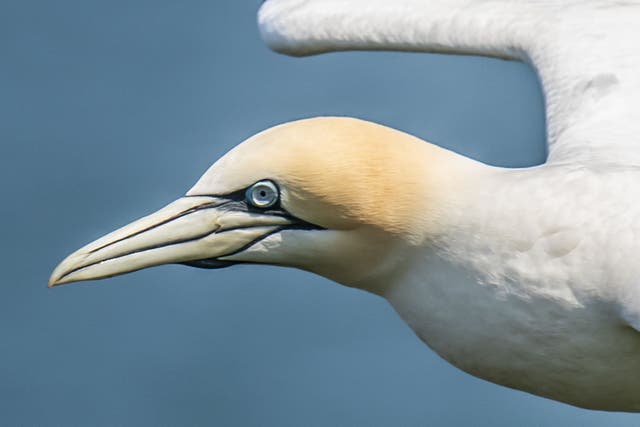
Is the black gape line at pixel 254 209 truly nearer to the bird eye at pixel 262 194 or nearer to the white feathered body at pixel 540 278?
the bird eye at pixel 262 194

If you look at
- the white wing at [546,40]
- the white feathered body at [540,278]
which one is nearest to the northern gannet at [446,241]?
the white feathered body at [540,278]

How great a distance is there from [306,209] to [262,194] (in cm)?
20

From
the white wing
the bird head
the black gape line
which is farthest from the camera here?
the white wing

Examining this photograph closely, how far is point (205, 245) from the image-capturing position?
9766 millimetres

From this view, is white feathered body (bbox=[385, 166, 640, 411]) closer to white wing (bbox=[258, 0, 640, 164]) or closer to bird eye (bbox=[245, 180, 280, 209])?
bird eye (bbox=[245, 180, 280, 209])

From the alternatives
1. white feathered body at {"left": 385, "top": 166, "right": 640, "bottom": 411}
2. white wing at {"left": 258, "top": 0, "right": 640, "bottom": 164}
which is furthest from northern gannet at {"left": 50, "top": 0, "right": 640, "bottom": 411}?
white wing at {"left": 258, "top": 0, "right": 640, "bottom": 164}

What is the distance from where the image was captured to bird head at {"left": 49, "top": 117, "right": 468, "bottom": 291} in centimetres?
948

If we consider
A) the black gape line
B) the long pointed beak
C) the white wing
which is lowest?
the long pointed beak

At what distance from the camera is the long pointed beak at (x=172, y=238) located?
382 inches

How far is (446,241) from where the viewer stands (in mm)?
9508

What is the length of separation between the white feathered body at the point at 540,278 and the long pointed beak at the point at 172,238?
0.69 metres

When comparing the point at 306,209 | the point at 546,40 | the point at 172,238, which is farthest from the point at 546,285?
the point at 546,40

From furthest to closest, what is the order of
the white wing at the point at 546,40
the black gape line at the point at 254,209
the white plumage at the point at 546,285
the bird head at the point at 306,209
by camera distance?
the white wing at the point at 546,40
the black gape line at the point at 254,209
the bird head at the point at 306,209
the white plumage at the point at 546,285

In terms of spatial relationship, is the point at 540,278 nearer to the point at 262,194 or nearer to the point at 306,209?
the point at 306,209
